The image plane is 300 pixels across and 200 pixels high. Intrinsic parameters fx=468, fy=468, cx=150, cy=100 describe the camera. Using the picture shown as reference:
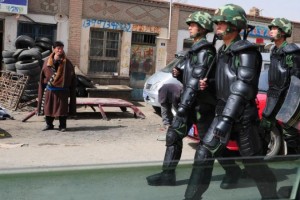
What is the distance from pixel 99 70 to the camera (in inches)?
649

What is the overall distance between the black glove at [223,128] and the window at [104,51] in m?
12.8

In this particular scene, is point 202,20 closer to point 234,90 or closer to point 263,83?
point 234,90

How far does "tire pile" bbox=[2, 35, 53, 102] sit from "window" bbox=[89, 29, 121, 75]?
2.31 meters

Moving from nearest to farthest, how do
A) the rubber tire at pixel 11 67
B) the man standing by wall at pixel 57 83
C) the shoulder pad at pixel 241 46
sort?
1. the shoulder pad at pixel 241 46
2. the man standing by wall at pixel 57 83
3. the rubber tire at pixel 11 67

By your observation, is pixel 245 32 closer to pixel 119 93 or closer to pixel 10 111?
pixel 10 111

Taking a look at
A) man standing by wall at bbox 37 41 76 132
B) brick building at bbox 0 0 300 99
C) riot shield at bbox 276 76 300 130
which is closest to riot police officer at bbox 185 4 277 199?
riot shield at bbox 276 76 300 130

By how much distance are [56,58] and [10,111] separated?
3413mm

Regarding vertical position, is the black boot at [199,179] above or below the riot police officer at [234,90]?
below

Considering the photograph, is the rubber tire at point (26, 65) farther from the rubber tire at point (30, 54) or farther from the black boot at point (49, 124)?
the black boot at point (49, 124)

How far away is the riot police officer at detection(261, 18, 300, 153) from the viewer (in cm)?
513

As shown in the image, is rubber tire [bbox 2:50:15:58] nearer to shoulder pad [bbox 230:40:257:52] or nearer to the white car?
the white car

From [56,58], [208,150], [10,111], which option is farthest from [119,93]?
[208,150]

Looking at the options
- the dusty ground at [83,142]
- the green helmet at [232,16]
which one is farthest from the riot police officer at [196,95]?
the dusty ground at [83,142]

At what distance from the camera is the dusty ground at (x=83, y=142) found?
6801mm
